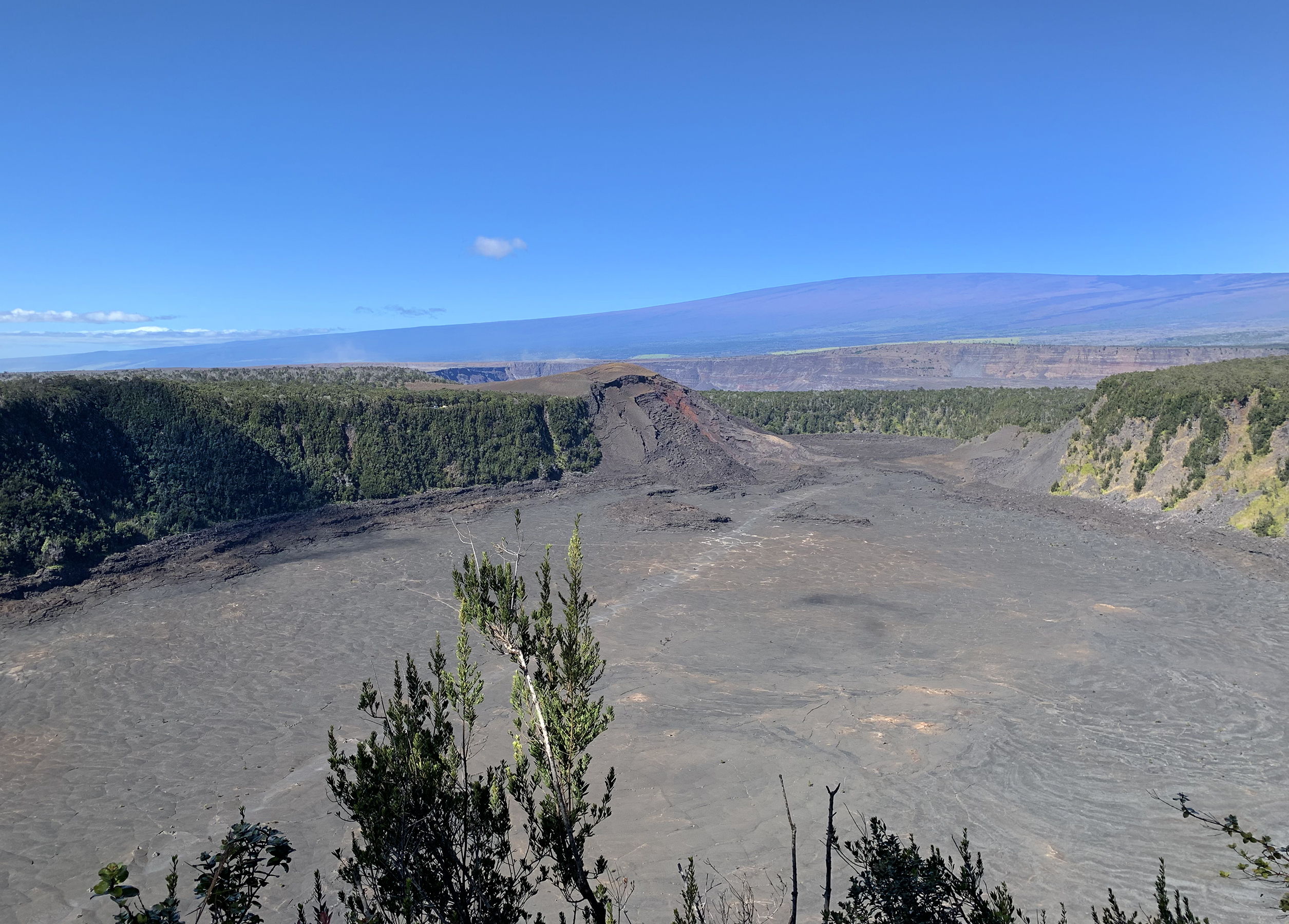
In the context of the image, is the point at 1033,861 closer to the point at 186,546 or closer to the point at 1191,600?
the point at 1191,600

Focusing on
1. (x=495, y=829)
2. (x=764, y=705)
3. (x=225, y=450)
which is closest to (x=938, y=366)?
(x=225, y=450)

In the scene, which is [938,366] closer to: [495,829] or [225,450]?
[225,450]

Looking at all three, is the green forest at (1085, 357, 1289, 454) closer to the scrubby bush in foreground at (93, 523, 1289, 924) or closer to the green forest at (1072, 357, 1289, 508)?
the green forest at (1072, 357, 1289, 508)

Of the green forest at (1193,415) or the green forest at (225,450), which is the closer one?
the green forest at (225,450)

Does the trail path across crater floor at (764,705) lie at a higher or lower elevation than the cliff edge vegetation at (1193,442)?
lower

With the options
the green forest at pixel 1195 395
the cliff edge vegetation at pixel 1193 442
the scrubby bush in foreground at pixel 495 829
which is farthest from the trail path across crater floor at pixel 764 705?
the green forest at pixel 1195 395

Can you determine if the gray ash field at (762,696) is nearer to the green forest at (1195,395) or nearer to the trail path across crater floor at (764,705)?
the trail path across crater floor at (764,705)

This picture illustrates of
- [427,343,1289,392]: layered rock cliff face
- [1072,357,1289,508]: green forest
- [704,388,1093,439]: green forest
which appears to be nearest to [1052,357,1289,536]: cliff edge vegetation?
[1072,357,1289,508]: green forest
